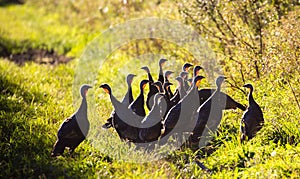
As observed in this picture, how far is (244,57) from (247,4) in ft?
4.00

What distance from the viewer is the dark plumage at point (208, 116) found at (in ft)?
21.5

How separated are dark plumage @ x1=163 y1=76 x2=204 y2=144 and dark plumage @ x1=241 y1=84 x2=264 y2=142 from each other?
0.68 m

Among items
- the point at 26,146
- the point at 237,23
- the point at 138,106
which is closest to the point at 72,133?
the point at 26,146

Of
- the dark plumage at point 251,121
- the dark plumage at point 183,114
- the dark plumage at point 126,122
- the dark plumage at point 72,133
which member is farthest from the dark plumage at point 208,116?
the dark plumage at point 72,133

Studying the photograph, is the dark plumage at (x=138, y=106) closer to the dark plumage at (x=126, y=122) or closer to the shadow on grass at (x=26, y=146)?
the dark plumage at (x=126, y=122)

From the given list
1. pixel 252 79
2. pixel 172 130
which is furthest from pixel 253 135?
pixel 252 79

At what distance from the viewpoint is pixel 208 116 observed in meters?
6.57

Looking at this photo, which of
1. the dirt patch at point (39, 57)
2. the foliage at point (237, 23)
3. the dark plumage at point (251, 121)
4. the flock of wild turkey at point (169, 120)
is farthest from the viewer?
the dirt patch at point (39, 57)

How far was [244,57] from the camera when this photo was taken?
7820 millimetres

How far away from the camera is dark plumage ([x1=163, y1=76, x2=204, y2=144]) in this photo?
654cm

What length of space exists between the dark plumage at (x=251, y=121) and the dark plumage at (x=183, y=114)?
2.24 feet

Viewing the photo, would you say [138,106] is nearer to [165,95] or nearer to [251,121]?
[165,95]

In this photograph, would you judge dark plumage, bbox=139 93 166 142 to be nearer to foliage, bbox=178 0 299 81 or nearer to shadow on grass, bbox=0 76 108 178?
shadow on grass, bbox=0 76 108 178

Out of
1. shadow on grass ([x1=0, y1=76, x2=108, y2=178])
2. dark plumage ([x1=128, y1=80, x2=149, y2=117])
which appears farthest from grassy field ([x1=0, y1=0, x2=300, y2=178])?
dark plumage ([x1=128, y1=80, x2=149, y2=117])
